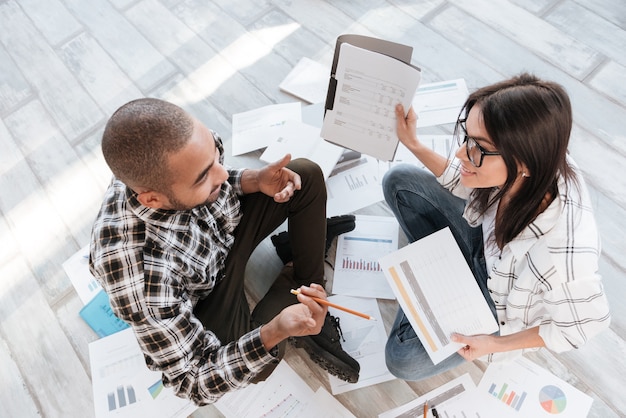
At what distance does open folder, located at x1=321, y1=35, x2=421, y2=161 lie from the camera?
1.16 meters

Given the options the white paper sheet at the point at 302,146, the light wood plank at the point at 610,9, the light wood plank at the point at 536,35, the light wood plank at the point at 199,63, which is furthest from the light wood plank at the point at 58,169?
the light wood plank at the point at 610,9

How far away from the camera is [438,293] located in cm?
123

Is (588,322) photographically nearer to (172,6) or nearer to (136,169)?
(136,169)

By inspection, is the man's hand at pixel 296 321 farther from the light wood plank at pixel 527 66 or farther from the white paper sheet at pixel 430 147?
the light wood plank at pixel 527 66

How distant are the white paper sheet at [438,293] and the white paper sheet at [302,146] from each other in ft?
1.72

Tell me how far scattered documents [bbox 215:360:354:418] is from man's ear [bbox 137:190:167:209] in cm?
68

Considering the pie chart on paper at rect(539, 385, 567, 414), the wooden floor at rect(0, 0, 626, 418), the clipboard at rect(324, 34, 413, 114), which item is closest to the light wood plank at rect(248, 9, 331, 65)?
the wooden floor at rect(0, 0, 626, 418)

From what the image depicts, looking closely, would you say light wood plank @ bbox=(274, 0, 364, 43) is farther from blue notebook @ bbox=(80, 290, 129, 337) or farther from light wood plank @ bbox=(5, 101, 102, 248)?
blue notebook @ bbox=(80, 290, 129, 337)

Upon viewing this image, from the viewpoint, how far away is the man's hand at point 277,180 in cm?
124

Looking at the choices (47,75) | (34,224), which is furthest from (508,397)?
(47,75)

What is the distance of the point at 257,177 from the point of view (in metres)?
1.29

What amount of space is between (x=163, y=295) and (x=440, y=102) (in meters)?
1.31

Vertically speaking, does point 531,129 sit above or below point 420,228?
above

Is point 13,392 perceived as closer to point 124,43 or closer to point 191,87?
point 191,87
